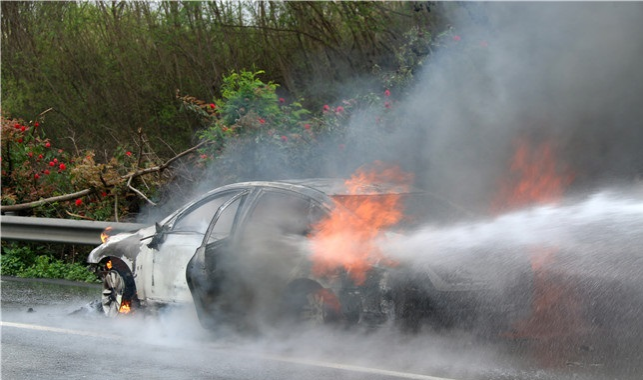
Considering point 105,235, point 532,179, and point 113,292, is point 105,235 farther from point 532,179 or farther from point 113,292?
point 532,179

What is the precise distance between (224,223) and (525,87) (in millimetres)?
4721

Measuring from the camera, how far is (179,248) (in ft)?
25.3

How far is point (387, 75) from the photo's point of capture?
11.8 metres

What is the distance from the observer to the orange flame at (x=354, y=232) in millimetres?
6734

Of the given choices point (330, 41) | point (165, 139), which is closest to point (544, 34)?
point (330, 41)

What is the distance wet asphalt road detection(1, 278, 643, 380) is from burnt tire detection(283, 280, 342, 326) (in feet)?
0.38

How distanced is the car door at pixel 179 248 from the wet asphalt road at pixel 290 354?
20 cm

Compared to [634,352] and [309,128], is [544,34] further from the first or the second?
[634,352]

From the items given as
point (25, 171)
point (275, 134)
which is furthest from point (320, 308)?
point (25, 171)

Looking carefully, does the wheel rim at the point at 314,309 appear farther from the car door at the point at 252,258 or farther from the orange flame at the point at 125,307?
the orange flame at the point at 125,307

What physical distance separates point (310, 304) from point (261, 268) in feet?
1.61

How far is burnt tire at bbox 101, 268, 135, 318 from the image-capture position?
8039 mm

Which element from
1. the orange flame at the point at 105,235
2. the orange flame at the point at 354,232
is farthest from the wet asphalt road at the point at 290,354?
the orange flame at the point at 105,235

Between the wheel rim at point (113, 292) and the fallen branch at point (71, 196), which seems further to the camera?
the fallen branch at point (71, 196)
